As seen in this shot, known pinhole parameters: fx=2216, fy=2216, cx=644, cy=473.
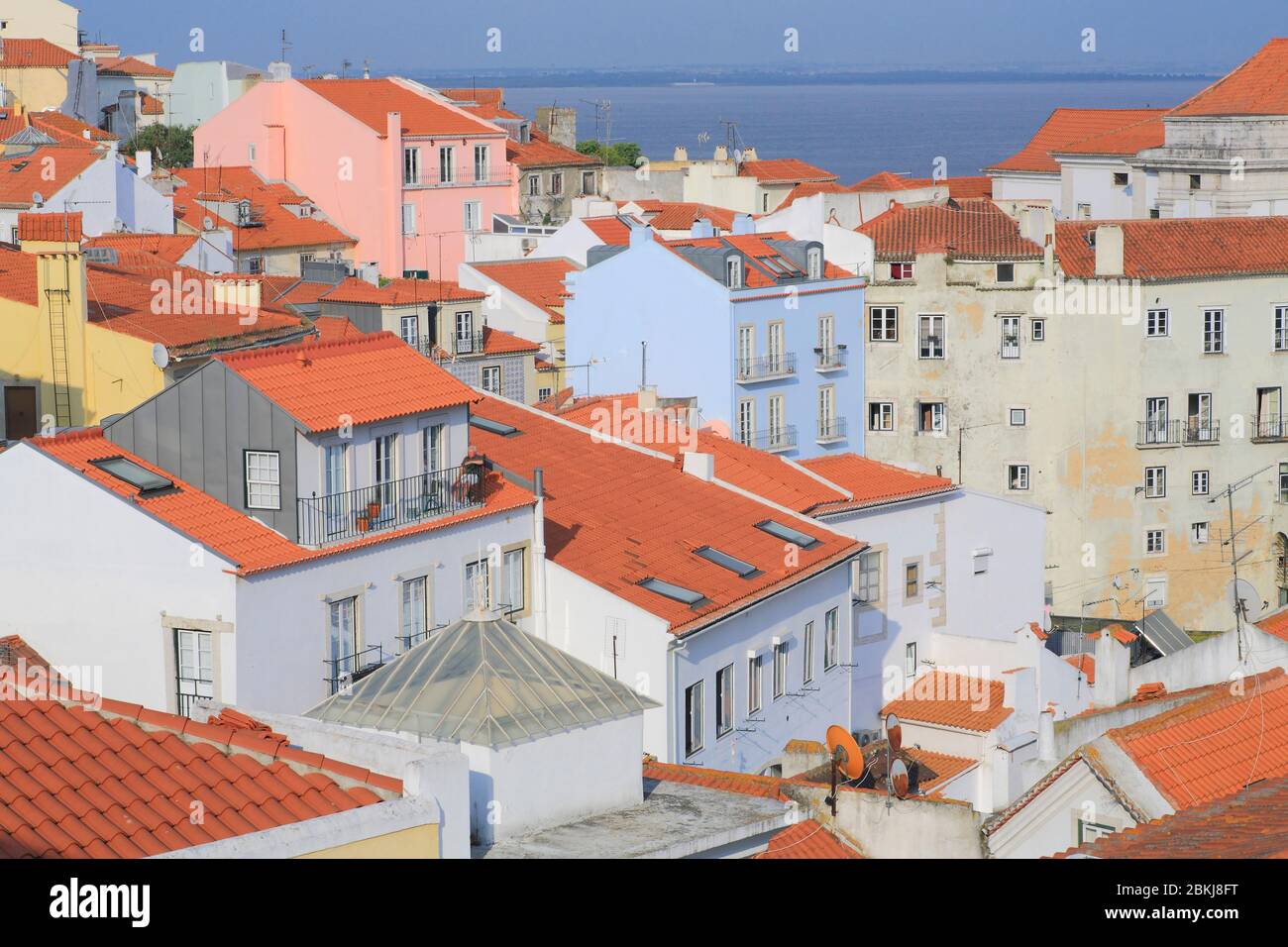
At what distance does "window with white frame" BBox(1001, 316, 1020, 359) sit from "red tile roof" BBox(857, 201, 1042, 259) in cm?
168

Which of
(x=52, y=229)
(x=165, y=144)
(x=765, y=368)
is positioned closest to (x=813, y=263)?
(x=765, y=368)

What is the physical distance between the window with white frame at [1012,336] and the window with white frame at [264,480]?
3663 centimetres

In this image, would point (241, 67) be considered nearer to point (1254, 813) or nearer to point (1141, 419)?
point (1141, 419)

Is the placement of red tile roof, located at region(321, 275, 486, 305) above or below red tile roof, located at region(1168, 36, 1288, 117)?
below

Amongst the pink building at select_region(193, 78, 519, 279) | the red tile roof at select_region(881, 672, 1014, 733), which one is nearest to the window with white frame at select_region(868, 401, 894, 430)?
the red tile roof at select_region(881, 672, 1014, 733)

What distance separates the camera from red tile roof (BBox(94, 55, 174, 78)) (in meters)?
112

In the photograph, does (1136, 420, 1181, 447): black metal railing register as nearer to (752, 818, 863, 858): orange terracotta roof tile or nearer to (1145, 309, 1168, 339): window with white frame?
(1145, 309, 1168, 339): window with white frame

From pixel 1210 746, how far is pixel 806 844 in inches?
148

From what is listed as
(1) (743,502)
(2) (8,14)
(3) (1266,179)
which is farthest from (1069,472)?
(2) (8,14)

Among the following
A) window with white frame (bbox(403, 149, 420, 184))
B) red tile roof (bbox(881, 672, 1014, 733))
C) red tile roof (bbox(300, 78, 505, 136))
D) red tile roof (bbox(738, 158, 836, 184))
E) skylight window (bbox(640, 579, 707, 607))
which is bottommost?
red tile roof (bbox(881, 672, 1014, 733))

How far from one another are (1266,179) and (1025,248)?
15.4m

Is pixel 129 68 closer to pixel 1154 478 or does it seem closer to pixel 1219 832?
pixel 1154 478

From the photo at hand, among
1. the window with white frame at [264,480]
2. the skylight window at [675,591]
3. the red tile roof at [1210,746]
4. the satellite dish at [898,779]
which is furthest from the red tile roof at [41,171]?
the red tile roof at [1210,746]

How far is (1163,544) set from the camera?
194 feet
